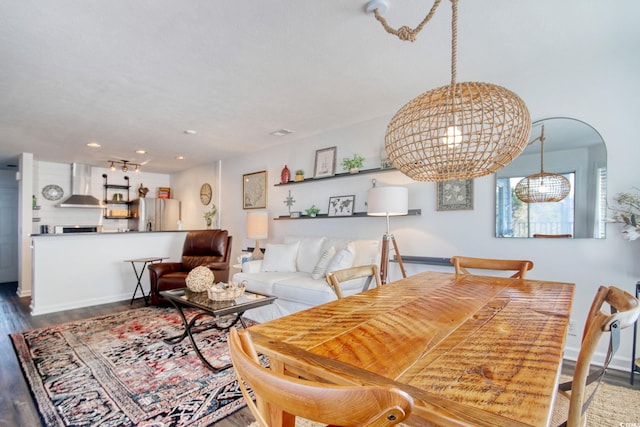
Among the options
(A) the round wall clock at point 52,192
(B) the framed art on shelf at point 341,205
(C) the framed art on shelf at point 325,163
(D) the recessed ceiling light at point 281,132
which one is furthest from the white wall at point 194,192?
(B) the framed art on shelf at point 341,205

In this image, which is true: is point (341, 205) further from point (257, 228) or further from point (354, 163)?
point (257, 228)

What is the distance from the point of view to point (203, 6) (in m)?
1.90

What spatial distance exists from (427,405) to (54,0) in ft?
8.68

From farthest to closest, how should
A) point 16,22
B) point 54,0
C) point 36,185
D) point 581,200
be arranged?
point 36,185, point 581,200, point 16,22, point 54,0

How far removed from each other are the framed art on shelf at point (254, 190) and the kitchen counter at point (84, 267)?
1.56 meters

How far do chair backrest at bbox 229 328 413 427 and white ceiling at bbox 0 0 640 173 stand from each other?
2.00 metres

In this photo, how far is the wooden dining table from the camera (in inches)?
27.0

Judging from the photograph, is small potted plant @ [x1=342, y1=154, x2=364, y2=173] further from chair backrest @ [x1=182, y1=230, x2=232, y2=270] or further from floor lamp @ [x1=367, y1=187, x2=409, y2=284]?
chair backrest @ [x1=182, y1=230, x2=232, y2=270]

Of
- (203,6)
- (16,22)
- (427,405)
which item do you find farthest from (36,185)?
(427,405)

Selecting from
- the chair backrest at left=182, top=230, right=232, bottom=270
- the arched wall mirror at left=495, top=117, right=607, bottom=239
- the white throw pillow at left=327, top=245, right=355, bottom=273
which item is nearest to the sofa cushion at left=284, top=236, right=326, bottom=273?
the white throw pillow at left=327, top=245, right=355, bottom=273

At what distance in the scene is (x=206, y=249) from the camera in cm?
475

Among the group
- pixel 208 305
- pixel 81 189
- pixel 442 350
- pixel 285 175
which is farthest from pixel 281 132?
pixel 81 189

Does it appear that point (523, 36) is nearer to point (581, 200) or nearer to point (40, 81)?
point (581, 200)

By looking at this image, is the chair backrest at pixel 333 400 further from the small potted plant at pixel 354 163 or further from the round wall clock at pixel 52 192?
the round wall clock at pixel 52 192
